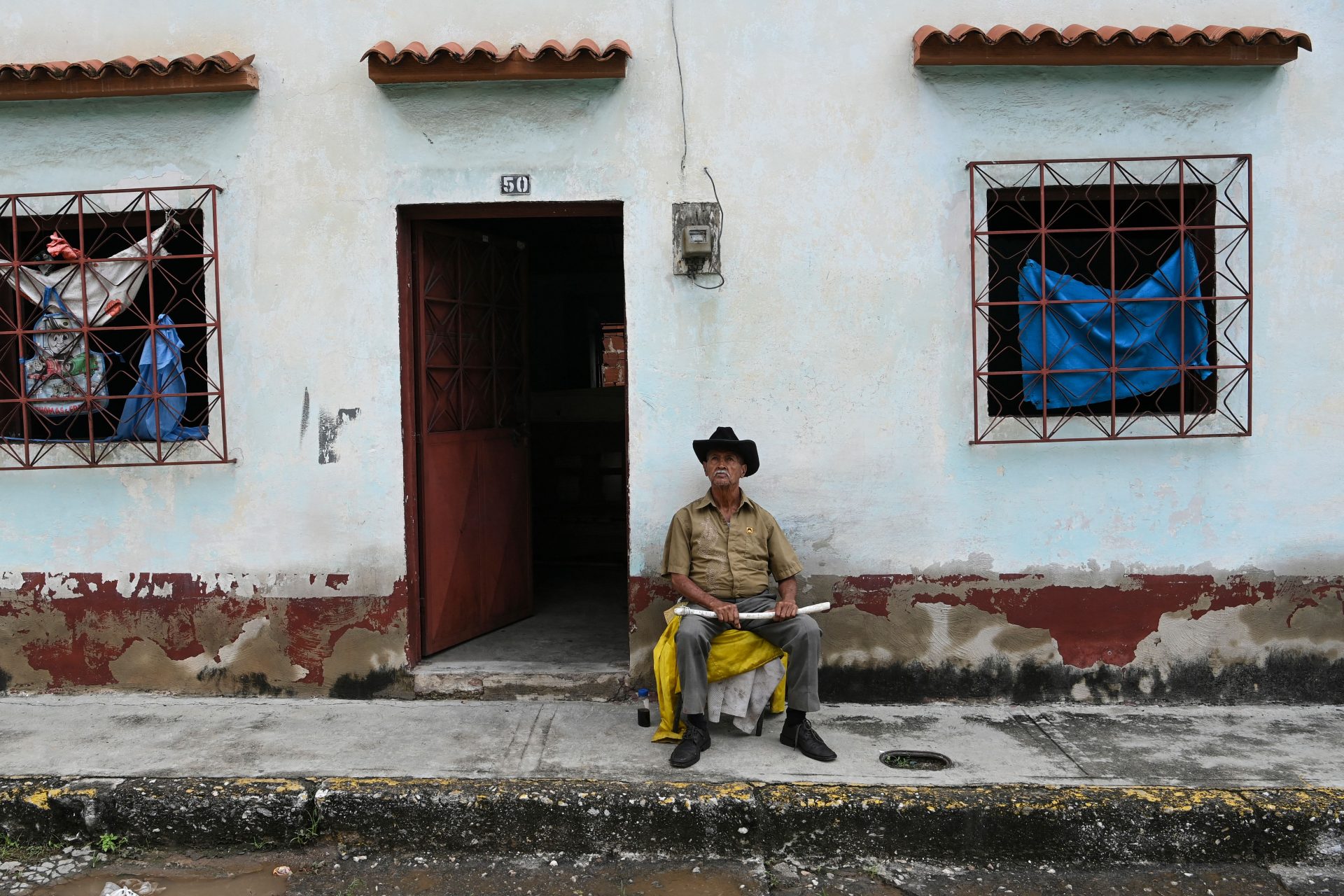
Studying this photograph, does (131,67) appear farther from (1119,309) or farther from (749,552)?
(1119,309)

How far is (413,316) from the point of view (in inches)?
204

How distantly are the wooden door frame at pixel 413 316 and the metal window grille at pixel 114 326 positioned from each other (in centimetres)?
89

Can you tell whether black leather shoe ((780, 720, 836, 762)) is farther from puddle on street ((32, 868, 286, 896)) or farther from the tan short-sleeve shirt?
puddle on street ((32, 868, 286, 896))

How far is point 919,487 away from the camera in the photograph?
487 centimetres

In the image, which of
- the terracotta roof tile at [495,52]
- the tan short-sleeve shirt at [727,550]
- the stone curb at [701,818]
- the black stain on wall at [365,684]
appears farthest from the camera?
the black stain on wall at [365,684]

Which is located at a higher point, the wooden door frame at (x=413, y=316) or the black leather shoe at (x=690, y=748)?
the wooden door frame at (x=413, y=316)

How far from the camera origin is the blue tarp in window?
4.80 meters

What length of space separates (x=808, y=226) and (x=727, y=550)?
161 centimetres

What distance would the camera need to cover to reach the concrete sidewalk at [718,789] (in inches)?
147

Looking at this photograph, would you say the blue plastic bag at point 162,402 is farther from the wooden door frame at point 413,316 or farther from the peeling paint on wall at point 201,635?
the wooden door frame at point 413,316

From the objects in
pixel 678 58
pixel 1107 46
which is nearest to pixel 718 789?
pixel 678 58

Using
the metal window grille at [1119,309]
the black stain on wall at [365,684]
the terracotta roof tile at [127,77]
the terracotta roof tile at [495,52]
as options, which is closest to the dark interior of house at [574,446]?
the black stain on wall at [365,684]

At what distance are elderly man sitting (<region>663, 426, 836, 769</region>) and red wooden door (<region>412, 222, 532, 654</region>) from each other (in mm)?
1429

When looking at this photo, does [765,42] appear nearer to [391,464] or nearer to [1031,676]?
[391,464]
